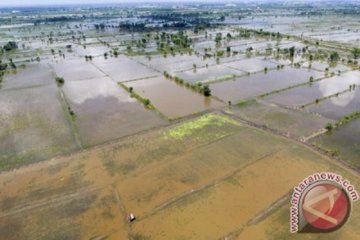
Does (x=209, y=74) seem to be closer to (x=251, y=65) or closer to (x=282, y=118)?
(x=251, y=65)

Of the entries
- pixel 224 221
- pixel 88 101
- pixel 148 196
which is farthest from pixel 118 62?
pixel 224 221

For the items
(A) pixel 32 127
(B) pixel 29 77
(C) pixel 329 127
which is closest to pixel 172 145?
(C) pixel 329 127

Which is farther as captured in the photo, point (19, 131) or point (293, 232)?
point (19, 131)

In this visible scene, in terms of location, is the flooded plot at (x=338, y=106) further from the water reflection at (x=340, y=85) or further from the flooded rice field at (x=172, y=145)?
the flooded rice field at (x=172, y=145)

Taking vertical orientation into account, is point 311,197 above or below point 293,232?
above

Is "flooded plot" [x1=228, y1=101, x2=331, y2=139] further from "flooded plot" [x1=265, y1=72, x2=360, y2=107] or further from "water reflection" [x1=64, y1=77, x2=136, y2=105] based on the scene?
"water reflection" [x1=64, y1=77, x2=136, y2=105]

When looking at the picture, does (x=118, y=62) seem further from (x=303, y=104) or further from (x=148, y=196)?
(x=148, y=196)
